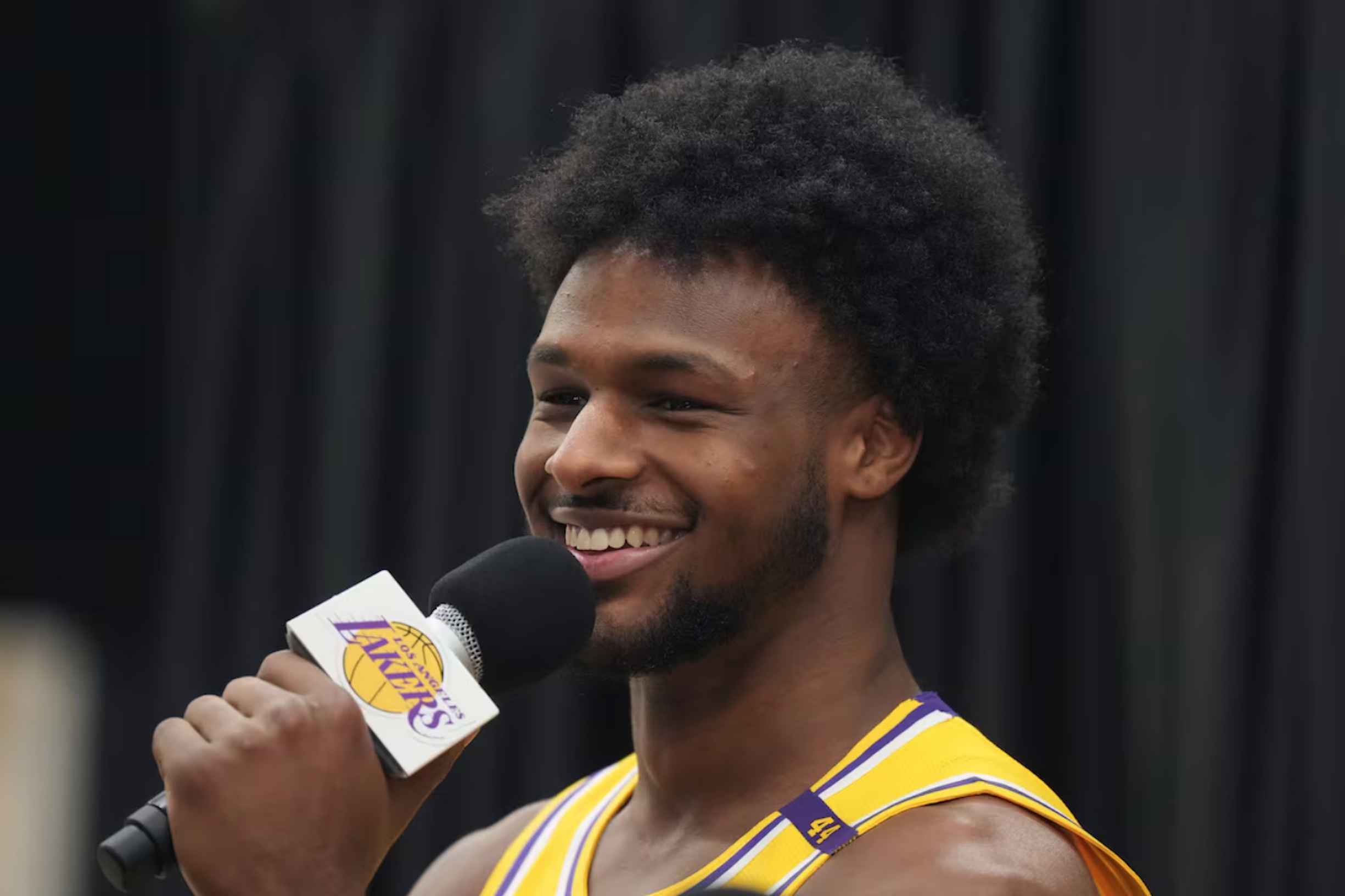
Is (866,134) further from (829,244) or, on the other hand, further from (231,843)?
(231,843)

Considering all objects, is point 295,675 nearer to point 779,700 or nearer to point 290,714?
point 290,714

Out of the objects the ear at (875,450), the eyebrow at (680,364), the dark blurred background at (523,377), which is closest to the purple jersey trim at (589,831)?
the ear at (875,450)

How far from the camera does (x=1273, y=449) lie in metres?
3.36

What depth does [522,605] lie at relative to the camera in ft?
5.93

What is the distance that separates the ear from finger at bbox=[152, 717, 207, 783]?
100 cm

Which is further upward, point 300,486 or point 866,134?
point 866,134

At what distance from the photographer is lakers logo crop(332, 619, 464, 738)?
154 cm

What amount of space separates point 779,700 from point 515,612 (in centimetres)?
52

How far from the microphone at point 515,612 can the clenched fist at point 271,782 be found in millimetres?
166

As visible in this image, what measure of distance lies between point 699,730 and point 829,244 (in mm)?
664

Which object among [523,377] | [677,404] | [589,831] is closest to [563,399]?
[677,404]

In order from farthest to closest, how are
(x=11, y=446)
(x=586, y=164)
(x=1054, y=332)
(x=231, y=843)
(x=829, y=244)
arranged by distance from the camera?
1. (x=11, y=446)
2. (x=1054, y=332)
3. (x=586, y=164)
4. (x=829, y=244)
5. (x=231, y=843)

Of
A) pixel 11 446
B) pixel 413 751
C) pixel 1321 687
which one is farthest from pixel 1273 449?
pixel 11 446

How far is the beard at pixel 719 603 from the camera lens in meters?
2.10
